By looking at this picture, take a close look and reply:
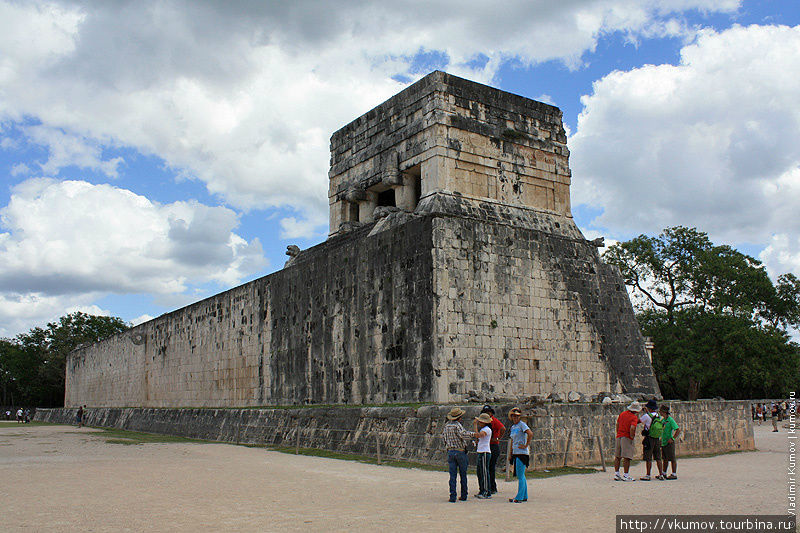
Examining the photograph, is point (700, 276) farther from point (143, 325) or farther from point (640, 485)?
point (640, 485)

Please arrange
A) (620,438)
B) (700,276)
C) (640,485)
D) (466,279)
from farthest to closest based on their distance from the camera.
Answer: (700,276), (466,279), (620,438), (640,485)

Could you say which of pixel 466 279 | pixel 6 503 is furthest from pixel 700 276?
pixel 6 503

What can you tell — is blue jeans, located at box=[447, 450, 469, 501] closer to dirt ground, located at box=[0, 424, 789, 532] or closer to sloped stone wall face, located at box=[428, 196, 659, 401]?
dirt ground, located at box=[0, 424, 789, 532]

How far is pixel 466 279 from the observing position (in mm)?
13234

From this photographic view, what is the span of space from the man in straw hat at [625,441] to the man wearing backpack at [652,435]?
1.12 ft

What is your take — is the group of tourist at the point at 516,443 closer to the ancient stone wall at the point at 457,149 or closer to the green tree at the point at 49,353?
the ancient stone wall at the point at 457,149

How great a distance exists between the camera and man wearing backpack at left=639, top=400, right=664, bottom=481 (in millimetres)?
9328

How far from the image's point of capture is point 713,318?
33000mm

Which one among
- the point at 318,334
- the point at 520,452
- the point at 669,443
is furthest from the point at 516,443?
the point at 318,334

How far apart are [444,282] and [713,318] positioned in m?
24.8

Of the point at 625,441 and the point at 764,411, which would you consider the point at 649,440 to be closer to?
the point at 625,441

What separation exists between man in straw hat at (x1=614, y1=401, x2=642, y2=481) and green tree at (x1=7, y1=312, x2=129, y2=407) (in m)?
46.8

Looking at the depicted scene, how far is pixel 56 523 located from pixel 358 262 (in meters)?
9.68

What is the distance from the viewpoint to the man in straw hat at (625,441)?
9.03 m
